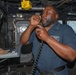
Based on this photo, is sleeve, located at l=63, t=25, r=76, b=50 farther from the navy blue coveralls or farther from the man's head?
the man's head

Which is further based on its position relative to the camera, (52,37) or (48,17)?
(48,17)

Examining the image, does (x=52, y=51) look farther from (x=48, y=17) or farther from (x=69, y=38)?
(x=48, y=17)

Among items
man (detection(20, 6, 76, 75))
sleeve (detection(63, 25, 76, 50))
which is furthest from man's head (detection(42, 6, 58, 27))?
sleeve (detection(63, 25, 76, 50))

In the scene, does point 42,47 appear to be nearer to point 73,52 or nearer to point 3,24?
point 73,52

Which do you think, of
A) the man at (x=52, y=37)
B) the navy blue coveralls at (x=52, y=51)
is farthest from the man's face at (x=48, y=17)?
the navy blue coveralls at (x=52, y=51)

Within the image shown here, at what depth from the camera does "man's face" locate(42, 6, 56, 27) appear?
2.00m

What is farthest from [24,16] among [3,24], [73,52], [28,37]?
[73,52]

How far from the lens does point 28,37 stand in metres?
2.17

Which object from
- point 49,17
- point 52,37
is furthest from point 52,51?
point 49,17

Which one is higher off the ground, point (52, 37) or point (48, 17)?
point (48, 17)

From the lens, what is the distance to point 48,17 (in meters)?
2.04

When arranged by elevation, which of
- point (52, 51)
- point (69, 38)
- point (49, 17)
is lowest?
point (52, 51)

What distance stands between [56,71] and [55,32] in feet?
1.46

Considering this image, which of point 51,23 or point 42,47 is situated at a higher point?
point 51,23
